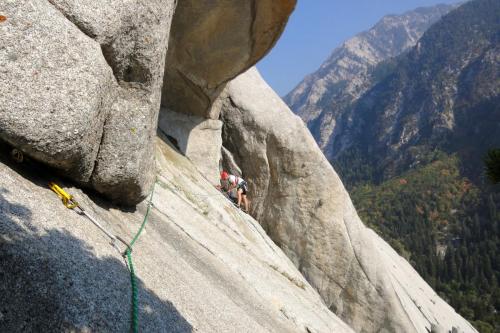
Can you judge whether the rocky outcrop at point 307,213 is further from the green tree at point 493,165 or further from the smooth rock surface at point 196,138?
the green tree at point 493,165

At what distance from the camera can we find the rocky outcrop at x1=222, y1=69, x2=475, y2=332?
1820 centimetres

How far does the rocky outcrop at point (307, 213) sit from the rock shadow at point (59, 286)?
42.3 feet

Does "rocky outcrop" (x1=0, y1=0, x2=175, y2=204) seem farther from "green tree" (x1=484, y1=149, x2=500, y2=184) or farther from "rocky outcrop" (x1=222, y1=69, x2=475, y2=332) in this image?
"rocky outcrop" (x1=222, y1=69, x2=475, y2=332)

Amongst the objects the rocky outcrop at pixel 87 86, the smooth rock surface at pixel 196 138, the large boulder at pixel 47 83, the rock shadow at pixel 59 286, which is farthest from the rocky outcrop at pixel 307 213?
the rock shadow at pixel 59 286

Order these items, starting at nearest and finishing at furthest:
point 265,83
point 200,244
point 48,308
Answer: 1. point 48,308
2. point 200,244
3. point 265,83

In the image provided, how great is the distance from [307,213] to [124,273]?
13.3m

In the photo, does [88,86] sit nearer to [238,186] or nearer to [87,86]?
[87,86]

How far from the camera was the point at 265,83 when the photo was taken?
20.6 m

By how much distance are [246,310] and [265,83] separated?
1426 centimetres

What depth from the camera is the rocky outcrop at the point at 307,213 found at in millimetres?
18203

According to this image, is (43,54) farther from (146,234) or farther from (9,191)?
(146,234)

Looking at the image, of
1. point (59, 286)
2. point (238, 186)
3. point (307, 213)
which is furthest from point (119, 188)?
point (307, 213)

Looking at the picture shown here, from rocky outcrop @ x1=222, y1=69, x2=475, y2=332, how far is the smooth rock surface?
53.2 inches

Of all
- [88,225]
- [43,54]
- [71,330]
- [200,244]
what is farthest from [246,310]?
[43,54]
